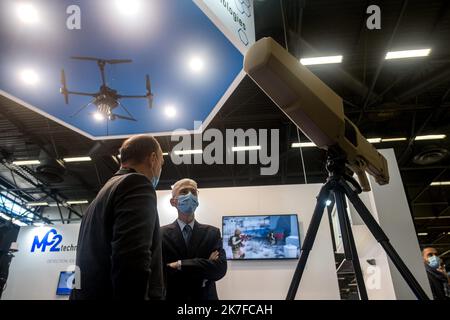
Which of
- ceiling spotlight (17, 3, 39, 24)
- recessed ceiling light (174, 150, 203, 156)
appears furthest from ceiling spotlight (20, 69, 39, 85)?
recessed ceiling light (174, 150, 203, 156)

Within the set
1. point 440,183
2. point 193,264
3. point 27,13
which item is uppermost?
point 440,183

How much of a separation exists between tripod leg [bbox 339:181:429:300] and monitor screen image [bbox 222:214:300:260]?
3097 millimetres

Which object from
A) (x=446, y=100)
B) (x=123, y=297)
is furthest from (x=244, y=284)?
(x=446, y=100)

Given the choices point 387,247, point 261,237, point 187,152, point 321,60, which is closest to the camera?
point 387,247

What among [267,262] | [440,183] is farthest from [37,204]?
[440,183]

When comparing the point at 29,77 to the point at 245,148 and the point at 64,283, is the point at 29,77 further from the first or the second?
the point at 245,148

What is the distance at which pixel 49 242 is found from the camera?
19.7 ft

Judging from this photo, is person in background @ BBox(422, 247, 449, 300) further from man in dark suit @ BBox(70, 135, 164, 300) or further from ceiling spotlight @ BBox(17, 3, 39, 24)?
ceiling spotlight @ BBox(17, 3, 39, 24)

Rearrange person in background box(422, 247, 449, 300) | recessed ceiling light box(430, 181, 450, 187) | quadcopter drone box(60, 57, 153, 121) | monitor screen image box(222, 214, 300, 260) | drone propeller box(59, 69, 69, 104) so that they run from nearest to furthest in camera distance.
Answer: person in background box(422, 247, 449, 300), drone propeller box(59, 69, 69, 104), quadcopter drone box(60, 57, 153, 121), monitor screen image box(222, 214, 300, 260), recessed ceiling light box(430, 181, 450, 187)

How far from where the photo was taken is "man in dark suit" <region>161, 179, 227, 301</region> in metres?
1.64

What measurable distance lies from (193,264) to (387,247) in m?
1.05

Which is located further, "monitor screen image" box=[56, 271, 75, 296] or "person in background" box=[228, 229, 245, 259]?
"monitor screen image" box=[56, 271, 75, 296]

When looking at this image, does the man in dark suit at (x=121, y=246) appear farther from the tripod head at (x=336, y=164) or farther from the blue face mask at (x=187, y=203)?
the blue face mask at (x=187, y=203)

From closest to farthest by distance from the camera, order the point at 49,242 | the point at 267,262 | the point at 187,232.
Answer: the point at 187,232 < the point at 267,262 < the point at 49,242
